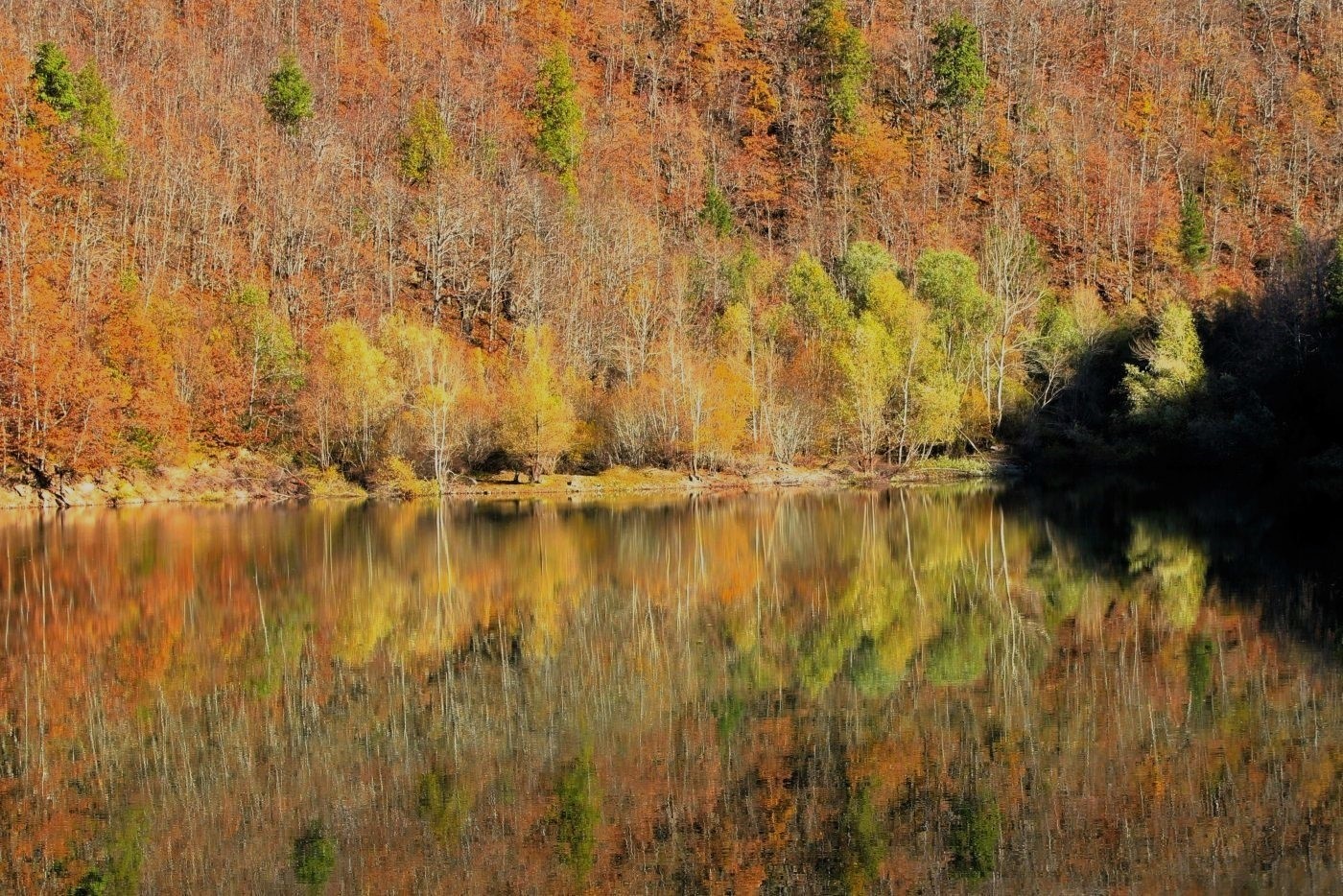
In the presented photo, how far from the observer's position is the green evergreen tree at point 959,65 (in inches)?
4338

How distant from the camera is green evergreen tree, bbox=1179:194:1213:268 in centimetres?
9788

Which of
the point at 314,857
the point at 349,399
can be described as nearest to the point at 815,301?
the point at 349,399

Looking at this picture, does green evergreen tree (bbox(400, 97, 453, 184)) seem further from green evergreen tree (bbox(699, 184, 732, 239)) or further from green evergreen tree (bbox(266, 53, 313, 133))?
green evergreen tree (bbox(699, 184, 732, 239))

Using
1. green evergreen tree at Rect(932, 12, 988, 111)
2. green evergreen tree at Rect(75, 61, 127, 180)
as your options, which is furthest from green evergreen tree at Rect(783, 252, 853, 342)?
green evergreen tree at Rect(75, 61, 127, 180)

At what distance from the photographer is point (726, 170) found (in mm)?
112812

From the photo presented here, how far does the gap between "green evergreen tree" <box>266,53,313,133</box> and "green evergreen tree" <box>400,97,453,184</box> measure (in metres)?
7.62

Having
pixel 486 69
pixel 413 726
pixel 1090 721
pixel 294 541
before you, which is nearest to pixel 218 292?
pixel 294 541

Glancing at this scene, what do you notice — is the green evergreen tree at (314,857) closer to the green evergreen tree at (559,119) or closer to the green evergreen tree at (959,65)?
the green evergreen tree at (559,119)

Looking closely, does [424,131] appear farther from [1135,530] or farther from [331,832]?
[331,832]

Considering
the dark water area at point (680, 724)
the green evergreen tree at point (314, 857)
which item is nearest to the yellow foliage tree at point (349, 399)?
the dark water area at point (680, 724)

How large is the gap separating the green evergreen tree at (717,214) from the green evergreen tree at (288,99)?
31.0 metres

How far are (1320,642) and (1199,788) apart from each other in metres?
8.49

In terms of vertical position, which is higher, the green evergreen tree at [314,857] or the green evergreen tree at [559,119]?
the green evergreen tree at [559,119]

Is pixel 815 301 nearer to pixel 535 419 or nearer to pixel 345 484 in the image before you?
pixel 535 419
